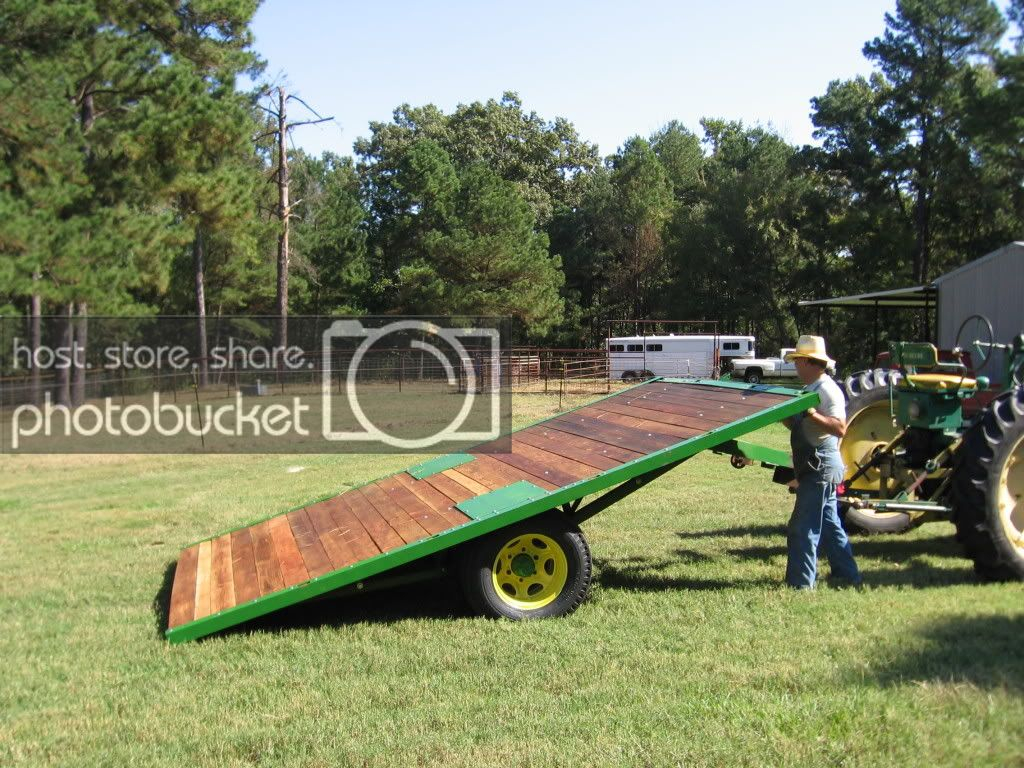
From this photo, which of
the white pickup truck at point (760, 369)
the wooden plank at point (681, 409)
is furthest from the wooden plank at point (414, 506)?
the white pickup truck at point (760, 369)

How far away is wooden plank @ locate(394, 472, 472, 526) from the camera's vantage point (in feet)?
17.9

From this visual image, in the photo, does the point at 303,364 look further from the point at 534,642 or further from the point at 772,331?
the point at 772,331

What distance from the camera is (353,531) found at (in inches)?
233

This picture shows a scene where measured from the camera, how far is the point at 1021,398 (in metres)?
5.90

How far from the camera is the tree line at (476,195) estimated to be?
23.4 m

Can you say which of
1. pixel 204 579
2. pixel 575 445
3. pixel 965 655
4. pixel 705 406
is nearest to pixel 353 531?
pixel 204 579

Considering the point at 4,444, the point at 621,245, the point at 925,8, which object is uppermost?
the point at 925,8

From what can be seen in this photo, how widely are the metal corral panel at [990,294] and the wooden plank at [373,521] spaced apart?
17.1m

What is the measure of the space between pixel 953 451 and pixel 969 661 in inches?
98.4

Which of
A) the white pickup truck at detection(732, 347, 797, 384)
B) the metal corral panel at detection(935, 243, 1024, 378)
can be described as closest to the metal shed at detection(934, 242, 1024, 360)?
the metal corral panel at detection(935, 243, 1024, 378)

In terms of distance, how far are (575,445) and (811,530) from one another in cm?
166

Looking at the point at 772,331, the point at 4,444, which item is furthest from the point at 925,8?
the point at 4,444

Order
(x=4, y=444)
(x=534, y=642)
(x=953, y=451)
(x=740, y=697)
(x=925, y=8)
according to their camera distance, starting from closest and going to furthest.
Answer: (x=740, y=697), (x=534, y=642), (x=953, y=451), (x=4, y=444), (x=925, y=8)

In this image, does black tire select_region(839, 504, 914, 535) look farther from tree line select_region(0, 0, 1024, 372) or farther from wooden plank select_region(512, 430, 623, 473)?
tree line select_region(0, 0, 1024, 372)
